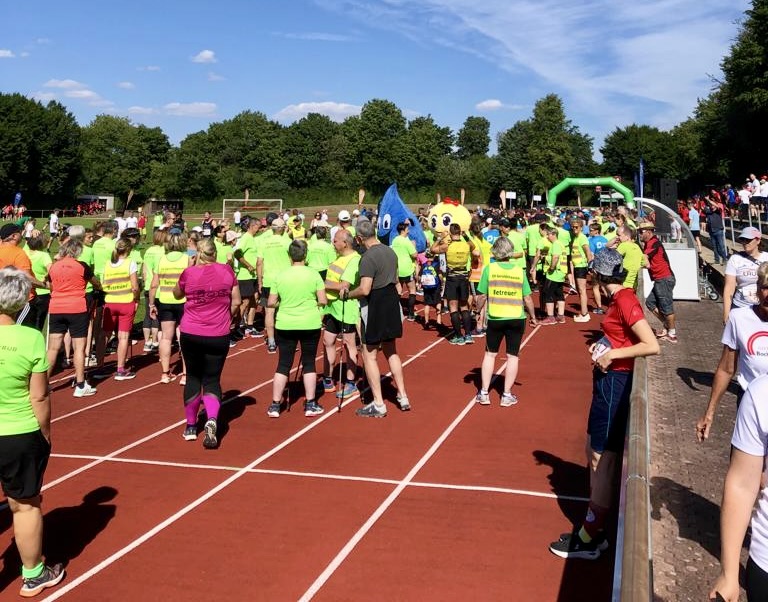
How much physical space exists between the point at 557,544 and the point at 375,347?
12.1ft

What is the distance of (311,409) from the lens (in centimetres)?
854

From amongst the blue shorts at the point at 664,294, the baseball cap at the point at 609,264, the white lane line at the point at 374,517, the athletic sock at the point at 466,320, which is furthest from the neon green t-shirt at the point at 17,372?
the blue shorts at the point at 664,294

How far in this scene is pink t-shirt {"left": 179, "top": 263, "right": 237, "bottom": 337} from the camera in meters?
7.45

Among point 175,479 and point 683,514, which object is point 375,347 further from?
point 683,514

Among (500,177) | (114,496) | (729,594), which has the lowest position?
(114,496)

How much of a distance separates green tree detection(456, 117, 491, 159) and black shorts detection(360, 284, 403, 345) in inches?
5637

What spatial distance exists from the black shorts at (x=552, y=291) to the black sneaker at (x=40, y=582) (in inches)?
453

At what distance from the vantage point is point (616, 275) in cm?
507

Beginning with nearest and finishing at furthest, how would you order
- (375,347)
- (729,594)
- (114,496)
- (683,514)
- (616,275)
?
(729,594), (616,275), (683,514), (114,496), (375,347)

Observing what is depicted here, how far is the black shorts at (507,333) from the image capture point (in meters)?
8.75

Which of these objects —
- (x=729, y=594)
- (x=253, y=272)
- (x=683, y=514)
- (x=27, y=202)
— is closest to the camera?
(x=729, y=594)

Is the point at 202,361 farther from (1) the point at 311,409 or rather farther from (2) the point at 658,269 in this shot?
(2) the point at 658,269

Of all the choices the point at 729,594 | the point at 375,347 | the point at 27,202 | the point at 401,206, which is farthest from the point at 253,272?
the point at 27,202

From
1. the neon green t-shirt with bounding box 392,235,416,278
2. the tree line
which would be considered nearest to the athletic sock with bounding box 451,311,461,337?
the neon green t-shirt with bounding box 392,235,416,278
